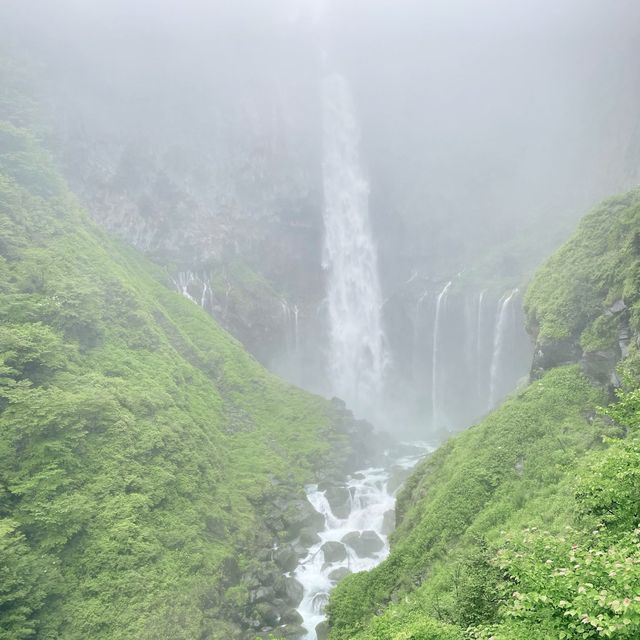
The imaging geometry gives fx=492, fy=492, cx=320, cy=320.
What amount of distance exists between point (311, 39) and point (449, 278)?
1713 inches

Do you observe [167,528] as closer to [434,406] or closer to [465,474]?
[465,474]

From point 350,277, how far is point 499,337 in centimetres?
1891

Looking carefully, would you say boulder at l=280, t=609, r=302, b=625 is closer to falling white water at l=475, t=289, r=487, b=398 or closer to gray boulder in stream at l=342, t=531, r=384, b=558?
gray boulder in stream at l=342, t=531, r=384, b=558

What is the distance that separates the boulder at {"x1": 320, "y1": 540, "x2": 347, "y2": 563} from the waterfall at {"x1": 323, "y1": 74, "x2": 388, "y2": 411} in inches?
1054

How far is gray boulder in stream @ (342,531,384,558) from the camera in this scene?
25000mm

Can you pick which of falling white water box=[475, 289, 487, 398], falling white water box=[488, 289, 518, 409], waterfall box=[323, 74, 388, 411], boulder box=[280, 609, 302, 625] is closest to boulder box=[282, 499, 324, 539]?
boulder box=[280, 609, 302, 625]

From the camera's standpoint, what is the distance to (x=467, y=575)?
818cm

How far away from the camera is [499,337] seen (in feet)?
141

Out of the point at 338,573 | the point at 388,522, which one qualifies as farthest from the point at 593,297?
the point at 338,573

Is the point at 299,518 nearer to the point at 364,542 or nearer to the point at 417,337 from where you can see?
the point at 364,542

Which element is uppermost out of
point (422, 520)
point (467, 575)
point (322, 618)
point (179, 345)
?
point (179, 345)

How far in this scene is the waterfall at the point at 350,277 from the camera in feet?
174

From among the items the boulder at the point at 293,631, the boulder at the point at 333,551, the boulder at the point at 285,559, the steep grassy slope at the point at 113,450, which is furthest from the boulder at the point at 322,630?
the boulder at the point at 333,551

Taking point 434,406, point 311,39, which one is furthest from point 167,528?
point 311,39
